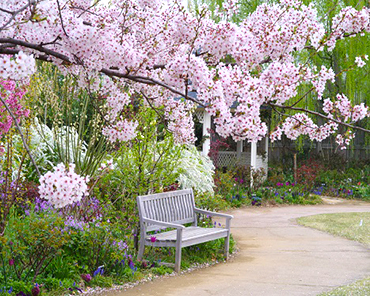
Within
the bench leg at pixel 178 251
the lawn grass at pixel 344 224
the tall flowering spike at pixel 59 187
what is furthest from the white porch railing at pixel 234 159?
the tall flowering spike at pixel 59 187

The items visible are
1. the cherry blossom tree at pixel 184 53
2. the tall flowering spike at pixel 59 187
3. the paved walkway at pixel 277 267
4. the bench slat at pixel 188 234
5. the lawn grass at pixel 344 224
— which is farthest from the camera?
the lawn grass at pixel 344 224

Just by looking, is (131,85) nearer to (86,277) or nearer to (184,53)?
(184,53)

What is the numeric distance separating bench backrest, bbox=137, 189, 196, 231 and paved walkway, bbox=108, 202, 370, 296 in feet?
2.54

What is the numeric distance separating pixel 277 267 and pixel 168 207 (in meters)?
1.41

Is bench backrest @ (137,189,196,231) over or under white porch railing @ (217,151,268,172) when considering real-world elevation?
under

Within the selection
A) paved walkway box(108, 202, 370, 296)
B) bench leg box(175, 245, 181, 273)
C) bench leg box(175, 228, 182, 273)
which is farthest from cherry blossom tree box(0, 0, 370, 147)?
paved walkway box(108, 202, 370, 296)

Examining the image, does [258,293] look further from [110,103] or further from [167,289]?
[110,103]

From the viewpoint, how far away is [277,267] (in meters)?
5.32

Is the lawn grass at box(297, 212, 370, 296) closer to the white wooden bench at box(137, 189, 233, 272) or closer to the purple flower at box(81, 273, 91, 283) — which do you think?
the white wooden bench at box(137, 189, 233, 272)

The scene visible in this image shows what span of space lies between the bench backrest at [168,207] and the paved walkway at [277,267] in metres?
0.78

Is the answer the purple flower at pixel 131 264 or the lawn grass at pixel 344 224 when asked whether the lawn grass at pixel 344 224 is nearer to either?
the lawn grass at pixel 344 224

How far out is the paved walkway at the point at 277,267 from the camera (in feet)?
14.7

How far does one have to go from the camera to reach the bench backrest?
540 centimetres

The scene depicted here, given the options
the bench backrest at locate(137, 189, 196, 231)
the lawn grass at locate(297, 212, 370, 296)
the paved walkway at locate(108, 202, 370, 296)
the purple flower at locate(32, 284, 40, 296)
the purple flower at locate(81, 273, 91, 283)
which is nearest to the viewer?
the purple flower at locate(32, 284, 40, 296)
